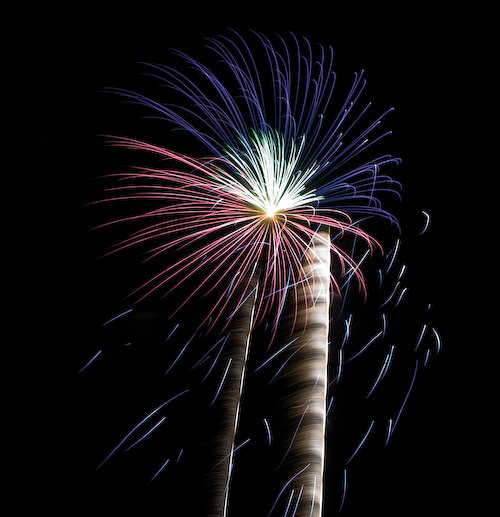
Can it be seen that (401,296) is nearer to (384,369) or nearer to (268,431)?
(384,369)

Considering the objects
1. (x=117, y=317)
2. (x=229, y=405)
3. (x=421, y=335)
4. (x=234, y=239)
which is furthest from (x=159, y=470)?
(x=421, y=335)

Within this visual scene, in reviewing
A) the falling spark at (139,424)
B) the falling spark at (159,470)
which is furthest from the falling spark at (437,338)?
the falling spark at (159,470)

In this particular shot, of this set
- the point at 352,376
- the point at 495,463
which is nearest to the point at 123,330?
the point at 352,376

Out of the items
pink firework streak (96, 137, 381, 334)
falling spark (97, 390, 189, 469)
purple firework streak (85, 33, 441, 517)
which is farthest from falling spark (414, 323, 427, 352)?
falling spark (97, 390, 189, 469)

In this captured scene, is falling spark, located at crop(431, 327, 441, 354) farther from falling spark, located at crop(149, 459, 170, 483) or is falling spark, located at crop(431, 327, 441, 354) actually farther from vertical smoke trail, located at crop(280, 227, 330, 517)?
falling spark, located at crop(149, 459, 170, 483)

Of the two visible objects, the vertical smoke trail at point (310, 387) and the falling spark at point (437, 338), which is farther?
the falling spark at point (437, 338)

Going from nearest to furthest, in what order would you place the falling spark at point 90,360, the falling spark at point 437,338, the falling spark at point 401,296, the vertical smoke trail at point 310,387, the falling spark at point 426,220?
1. the vertical smoke trail at point 310,387
2. the falling spark at point 90,360
3. the falling spark at point 437,338
4. the falling spark at point 401,296
5. the falling spark at point 426,220

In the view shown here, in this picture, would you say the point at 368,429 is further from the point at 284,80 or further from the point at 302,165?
the point at 284,80

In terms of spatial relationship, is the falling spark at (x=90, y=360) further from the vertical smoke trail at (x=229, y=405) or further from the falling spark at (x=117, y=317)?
the vertical smoke trail at (x=229, y=405)

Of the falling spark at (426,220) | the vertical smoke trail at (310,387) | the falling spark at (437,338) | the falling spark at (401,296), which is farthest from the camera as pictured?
the falling spark at (426,220)
